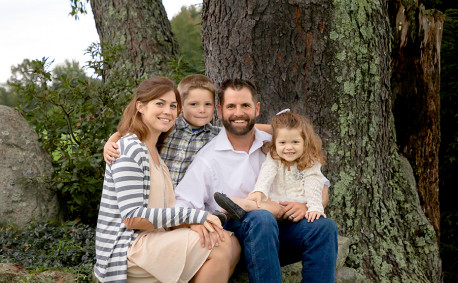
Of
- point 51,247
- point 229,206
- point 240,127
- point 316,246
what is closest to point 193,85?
point 240,127

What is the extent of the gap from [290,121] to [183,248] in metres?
1.04

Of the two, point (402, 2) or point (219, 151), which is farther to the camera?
point (402, 2)

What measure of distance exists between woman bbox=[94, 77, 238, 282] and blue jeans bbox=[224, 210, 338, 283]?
0.14 metres

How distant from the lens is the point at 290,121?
304 cm

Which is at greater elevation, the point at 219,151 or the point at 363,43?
the point at 363,43

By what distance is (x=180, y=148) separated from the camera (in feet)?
10.5

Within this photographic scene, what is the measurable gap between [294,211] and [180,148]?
835 millimetres

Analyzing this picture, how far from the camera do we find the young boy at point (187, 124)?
3.18 m

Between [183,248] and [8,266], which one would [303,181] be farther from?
[8,266]

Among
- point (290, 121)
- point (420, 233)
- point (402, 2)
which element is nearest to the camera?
point (290, 121)

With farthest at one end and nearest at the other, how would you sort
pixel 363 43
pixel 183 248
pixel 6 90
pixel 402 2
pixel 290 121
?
pixel 6 90
pixel 402 2
pixel 363 43
pixel 290 121
pixel 183 248

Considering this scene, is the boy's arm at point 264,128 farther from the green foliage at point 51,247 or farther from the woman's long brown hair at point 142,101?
the green foliage at point 51,247

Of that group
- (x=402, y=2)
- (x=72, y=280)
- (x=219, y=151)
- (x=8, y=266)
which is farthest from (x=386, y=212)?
(x=8, y=266)

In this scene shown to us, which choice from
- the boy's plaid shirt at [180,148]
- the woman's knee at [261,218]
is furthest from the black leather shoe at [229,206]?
the boy's plaid shirt at [180,148]
